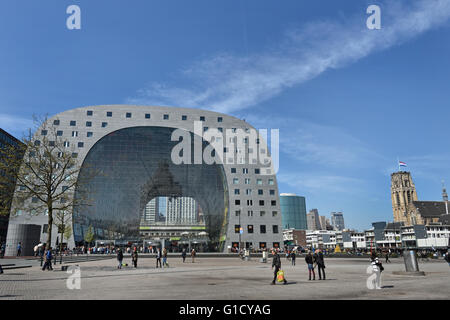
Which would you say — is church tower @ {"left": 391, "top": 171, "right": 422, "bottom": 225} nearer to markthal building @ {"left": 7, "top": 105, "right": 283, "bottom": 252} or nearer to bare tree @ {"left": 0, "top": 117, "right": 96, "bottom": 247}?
markthal building @ {"left": 7, "top": 105, "right": 283, "bottom": 252}

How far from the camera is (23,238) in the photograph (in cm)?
4266

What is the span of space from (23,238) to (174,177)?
4220 cm

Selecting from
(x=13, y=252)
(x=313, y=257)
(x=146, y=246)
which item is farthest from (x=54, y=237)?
(x=313, y=257)

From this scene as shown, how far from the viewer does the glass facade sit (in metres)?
77.3

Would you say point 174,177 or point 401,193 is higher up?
point 401,193

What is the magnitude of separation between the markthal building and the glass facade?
0.24 m

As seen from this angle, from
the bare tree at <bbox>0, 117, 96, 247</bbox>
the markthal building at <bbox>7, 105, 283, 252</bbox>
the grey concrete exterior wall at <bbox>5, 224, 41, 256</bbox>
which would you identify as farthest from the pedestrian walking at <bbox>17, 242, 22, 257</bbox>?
the markthal building at <bbox>7, 105, 283, 252</bbox>

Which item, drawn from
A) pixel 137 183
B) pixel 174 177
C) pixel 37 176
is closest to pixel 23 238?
pixel 37 176

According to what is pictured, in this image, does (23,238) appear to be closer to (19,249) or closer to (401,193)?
(19,249)

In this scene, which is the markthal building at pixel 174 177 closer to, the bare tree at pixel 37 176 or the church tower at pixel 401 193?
the bare tree at pixel 37 176

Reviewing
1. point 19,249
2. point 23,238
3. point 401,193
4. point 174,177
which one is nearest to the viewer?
point 19,249

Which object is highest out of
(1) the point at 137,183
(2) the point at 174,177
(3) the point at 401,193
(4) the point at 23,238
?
(3) the point at 401,193
